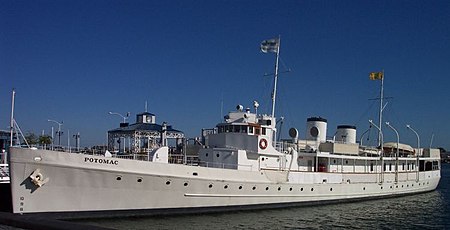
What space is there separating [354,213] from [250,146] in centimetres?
846

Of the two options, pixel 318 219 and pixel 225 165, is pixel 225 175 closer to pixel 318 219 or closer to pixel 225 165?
pixel 225 165

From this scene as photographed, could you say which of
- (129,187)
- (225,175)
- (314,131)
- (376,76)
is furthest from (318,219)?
(376,76)

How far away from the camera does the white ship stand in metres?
21.5

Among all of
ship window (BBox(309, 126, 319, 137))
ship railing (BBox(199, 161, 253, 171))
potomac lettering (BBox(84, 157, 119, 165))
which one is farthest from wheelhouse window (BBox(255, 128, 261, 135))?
potomac lettering (BBox(84, 157, 119, 165))

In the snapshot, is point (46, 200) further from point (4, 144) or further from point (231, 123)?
point (4, 144)

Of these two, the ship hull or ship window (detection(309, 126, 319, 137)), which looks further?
ship window (detection(309, 126, 319, 137))

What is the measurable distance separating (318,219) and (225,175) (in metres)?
6.25

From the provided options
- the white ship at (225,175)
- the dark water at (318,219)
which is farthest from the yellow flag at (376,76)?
the dark water at (318,219)

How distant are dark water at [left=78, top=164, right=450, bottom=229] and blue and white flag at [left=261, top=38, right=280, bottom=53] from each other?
38.0 feet

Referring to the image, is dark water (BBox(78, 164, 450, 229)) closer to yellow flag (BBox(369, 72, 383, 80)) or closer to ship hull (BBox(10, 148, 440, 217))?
ship hull (BBox(10, 148, 440, 217))

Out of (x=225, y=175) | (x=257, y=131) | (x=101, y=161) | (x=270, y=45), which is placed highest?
(x=270, y=45)

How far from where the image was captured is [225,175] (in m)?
26.2

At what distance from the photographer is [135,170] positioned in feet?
75.9

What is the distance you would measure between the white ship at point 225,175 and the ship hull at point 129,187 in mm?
46
